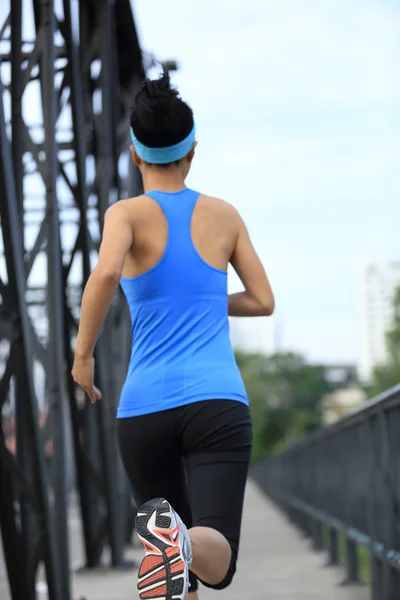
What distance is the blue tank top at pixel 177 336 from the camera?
312cm

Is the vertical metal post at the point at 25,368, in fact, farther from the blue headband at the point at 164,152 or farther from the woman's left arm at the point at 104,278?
the woman's left arm at the point at 104,278

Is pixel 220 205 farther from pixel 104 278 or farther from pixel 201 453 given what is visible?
pixel 201 453

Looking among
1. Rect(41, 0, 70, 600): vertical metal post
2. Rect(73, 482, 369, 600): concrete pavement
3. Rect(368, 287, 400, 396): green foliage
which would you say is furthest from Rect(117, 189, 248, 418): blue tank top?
Rect(368, 287, 400, 396): green foliage

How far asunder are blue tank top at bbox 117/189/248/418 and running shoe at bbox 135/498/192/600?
0.49m

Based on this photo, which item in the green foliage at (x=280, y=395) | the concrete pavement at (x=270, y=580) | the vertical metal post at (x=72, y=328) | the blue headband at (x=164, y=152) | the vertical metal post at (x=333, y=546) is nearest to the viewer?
the blue headband at (x=164, y=152)

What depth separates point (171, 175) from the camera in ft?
10.9

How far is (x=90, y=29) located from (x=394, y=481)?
6734 millimetres

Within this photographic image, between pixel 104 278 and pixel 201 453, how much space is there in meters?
0.57

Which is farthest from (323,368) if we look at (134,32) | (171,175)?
(171,175)

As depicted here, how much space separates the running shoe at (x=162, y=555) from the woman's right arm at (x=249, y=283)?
0.94 m

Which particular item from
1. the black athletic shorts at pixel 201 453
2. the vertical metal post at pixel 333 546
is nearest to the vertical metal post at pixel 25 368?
the black athletic shorts at pixel 201 453

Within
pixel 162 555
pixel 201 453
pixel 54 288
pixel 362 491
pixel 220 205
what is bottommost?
pixel 362 491

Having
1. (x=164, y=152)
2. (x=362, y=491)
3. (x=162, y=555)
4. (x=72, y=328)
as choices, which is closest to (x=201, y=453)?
(x=162, y=555)

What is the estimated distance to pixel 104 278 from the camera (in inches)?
119
